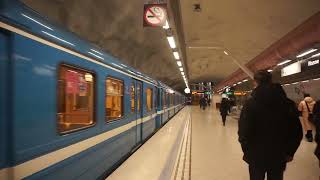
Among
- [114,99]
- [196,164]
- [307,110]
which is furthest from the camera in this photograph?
[307,110]

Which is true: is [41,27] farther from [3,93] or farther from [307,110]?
[307,110]

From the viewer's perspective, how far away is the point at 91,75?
4793mm

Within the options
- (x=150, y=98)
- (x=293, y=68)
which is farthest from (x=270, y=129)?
(x=293, y=68)

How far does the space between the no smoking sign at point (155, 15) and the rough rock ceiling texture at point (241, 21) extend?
5.47 ft

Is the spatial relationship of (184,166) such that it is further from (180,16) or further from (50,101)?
(180,16)

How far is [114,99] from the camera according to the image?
6.30 m

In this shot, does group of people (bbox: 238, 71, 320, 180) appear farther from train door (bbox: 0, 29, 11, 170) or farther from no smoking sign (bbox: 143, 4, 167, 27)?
no smoking sign (bbox: 143, 4, 167, 27)

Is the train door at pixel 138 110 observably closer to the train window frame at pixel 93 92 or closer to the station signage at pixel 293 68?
the train window frame at pixel 93 92

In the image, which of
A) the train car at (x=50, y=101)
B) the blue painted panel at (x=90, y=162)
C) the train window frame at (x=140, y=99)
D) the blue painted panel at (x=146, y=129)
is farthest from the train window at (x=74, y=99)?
the blue painted panel at (x=146, y=129)

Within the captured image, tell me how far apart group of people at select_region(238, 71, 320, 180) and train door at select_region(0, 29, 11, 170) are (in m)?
2.27

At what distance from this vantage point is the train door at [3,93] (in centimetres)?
255

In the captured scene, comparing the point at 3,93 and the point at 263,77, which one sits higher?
the point at 263,77

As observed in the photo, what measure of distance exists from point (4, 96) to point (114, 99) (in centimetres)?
374

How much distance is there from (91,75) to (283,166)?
2785 millimetres
